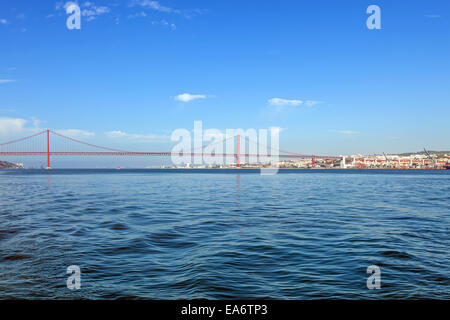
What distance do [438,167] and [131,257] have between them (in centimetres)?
19659

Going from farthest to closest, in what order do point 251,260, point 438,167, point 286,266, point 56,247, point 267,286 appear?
point 438,167 < point 56,247 < point 251,260 < point 286,266 < point 267,286

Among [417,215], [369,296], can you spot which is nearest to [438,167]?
[417,215]

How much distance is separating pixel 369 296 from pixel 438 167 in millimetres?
196060

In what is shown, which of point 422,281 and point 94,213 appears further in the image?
point 94,213

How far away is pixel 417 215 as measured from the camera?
42.7 ft

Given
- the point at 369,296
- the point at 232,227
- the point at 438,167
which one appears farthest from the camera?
the point at 438,167

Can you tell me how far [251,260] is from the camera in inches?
252
